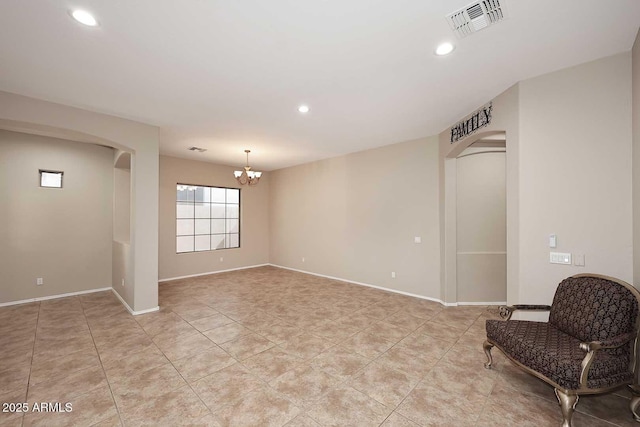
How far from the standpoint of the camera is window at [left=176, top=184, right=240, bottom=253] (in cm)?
667

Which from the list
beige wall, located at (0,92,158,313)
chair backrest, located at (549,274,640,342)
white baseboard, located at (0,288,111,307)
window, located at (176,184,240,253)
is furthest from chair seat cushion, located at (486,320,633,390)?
white baseboard, located at (0,288,111,307)

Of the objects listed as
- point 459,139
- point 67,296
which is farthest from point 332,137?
point 67,296

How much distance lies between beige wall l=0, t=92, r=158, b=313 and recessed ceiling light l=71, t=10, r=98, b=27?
2117 mm

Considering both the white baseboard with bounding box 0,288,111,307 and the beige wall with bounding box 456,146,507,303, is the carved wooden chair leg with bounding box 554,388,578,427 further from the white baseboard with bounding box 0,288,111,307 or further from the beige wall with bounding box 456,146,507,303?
the white baseboard with bounding box 0,288,111,307

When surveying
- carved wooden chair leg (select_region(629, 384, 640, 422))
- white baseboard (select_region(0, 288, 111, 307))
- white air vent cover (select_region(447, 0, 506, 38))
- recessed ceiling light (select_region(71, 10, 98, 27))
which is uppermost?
recessed ceiling light (select_region(71, 10, 98, 27))

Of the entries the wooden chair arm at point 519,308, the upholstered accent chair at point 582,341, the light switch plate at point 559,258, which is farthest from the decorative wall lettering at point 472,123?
the wooden chair arm at point 519,308

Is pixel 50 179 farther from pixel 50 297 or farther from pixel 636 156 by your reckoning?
pixel 636 156

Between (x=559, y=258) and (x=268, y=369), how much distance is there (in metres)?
3.20

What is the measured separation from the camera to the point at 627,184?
89.9 inches

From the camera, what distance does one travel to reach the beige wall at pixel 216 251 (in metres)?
6.18

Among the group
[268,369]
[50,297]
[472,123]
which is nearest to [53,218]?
[50,297]

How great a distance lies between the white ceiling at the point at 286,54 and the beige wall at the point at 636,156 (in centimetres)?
22

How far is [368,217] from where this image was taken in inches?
224

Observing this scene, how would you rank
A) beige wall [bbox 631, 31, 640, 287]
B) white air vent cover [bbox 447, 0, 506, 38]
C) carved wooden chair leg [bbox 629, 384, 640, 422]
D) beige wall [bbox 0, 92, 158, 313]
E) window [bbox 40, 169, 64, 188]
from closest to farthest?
white air vent cover [bbox 447, 0, 506, 38], carved wooden chair leg [bbox 629, 384, 640, 422], beige wall [bbox 631, 31, 640, 287], beige wall [bbox 0, 92, 158, 313], window [bbox 40, 169, 64, 188]
